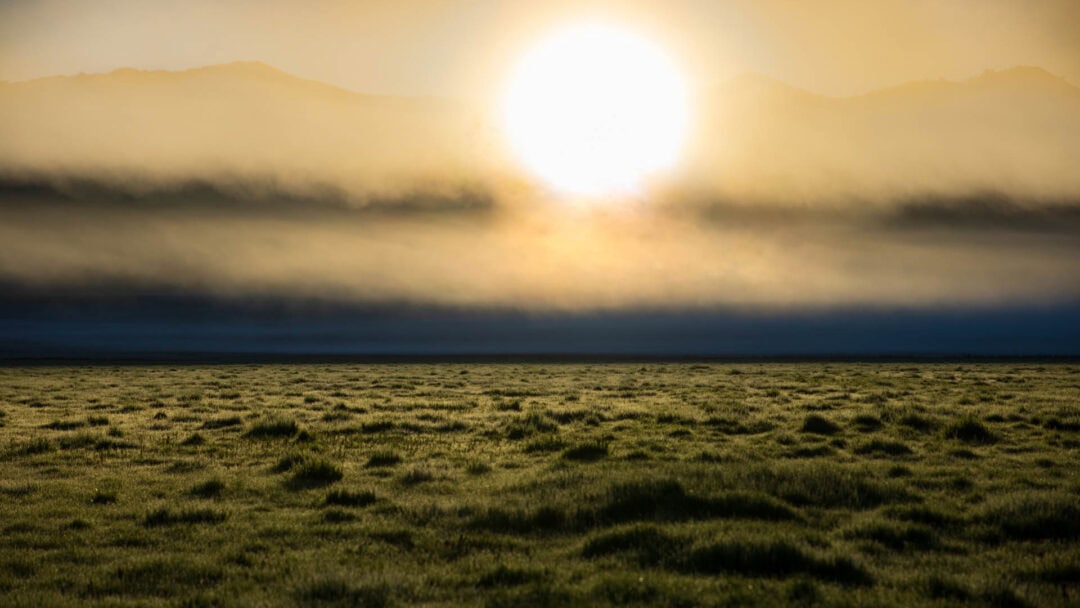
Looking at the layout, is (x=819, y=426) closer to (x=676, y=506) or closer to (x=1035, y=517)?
(x=1035, y=517)

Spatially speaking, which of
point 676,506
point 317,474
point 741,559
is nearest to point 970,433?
point 676,506

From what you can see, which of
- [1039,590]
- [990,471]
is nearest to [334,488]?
[1039,590]

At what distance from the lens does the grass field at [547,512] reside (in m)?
10.4

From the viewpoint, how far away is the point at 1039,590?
33.1 ft

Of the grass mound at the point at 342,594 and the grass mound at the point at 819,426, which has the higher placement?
the grass mound at the point at 819,426

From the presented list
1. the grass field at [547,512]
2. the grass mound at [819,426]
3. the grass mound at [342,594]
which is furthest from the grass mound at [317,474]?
the grass mound at [819,426]

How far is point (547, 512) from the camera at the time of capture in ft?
46.8

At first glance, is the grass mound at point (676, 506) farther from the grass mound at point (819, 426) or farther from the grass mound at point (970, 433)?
the grass mound at point (970, 433)

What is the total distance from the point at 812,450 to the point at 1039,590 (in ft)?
40.5

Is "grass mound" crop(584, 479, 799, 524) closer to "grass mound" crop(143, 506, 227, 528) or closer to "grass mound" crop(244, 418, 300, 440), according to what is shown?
"grass mound" crop(143, 506, 227, 528)

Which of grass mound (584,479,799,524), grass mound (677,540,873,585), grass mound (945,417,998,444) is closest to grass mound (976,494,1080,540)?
grass mound (584,479,799,524)

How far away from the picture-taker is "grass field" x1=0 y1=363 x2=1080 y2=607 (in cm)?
1039

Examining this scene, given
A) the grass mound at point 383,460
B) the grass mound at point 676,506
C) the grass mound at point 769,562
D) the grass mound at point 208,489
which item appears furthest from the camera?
the grass mound at point 383,460

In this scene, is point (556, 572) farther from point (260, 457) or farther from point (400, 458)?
point (260, 457)
